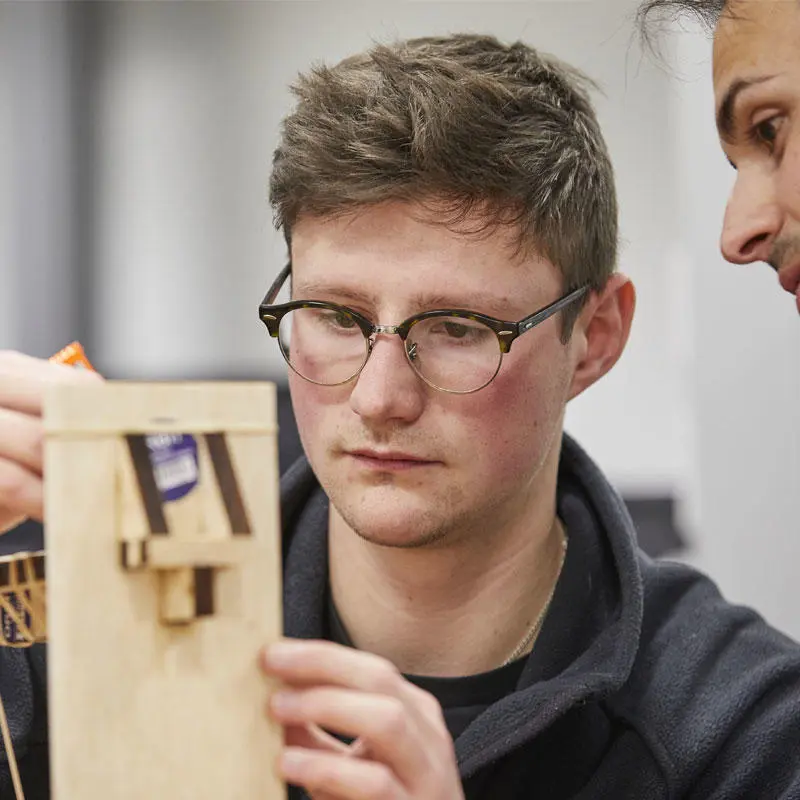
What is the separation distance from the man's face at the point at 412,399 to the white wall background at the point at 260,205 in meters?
1.22

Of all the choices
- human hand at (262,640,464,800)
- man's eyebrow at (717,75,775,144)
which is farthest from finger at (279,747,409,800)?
man's eyebrow at (717,75,775,144)

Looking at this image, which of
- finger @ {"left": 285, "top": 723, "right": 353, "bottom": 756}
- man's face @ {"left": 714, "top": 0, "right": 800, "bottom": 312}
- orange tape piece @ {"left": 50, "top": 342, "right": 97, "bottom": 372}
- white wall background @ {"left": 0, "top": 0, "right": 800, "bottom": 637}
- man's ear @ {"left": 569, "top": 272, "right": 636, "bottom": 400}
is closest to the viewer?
finger @ {"left": 285, "top": 723, "right": 353, "bottom": 756}

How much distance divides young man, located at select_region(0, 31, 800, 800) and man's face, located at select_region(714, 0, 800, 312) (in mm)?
186

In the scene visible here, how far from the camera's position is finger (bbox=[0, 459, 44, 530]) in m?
0.91

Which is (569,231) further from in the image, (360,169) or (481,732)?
(481,732)

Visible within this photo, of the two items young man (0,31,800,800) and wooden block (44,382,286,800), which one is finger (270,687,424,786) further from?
young man (0,31,800,800)

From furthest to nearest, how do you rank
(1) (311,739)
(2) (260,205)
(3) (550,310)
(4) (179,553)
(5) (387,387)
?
(2) (260,205) < (3) (550,310) < (5) (387,387) < (1) (311,739) < (4) (179,553)

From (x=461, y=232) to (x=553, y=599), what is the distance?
0.45 m

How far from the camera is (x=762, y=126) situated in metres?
1.27

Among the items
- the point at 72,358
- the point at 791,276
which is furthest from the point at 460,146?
the point at 72,358

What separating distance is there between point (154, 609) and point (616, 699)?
73 cm

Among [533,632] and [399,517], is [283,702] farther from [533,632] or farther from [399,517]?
[533,632]

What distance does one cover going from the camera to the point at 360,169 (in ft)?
4.24

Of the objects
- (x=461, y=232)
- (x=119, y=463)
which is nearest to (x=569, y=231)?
(x=461, y=232)
